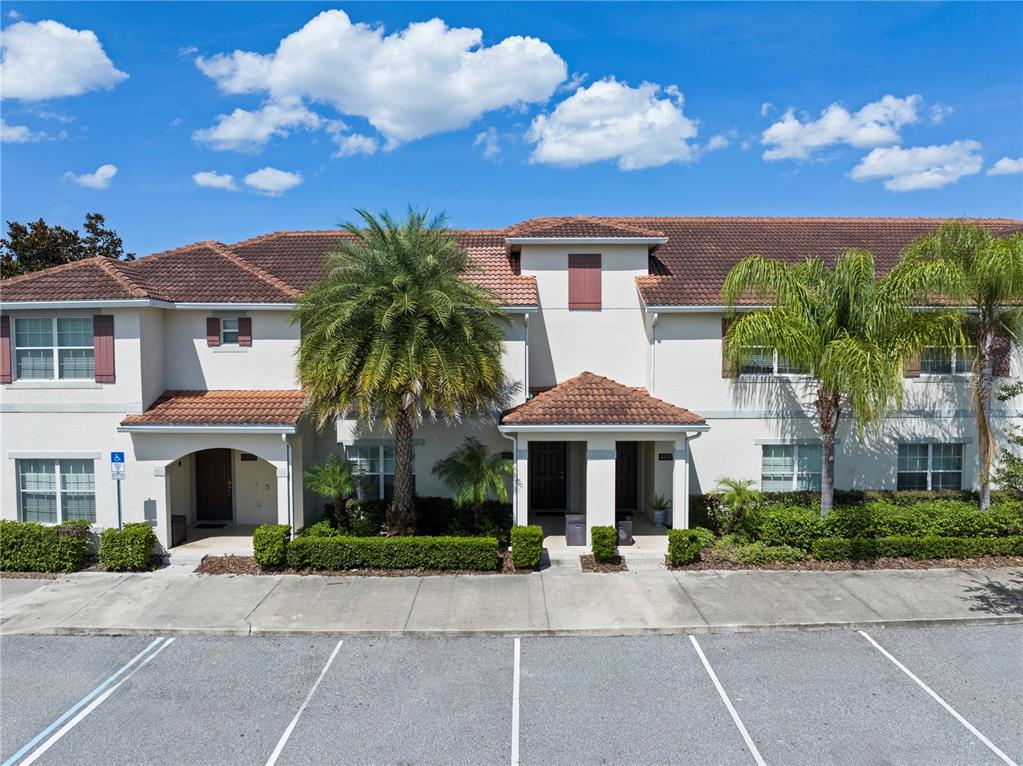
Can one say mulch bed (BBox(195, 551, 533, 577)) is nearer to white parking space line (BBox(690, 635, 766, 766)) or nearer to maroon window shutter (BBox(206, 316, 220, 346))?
white parking space line (BBox(690, 635, 766, 766))

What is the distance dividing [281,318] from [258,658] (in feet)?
28.6

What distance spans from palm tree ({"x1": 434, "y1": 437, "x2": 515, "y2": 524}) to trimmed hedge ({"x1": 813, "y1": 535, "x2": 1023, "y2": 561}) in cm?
700

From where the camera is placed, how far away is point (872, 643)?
34.8ft

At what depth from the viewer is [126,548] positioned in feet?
45.1

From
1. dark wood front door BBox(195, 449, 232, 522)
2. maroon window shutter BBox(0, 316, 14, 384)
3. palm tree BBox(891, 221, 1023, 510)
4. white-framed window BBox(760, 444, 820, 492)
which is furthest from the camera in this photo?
dark wood front door BBox(195, 449, 232, 522)

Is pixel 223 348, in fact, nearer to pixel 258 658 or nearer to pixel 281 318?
pixel 281 318

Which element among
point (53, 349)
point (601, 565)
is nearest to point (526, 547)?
point (601, 565)

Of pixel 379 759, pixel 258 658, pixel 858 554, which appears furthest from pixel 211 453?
pixel 858 554

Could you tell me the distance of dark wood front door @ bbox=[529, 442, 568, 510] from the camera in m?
18.1

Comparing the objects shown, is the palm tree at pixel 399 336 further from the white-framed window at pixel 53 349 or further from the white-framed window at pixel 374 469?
the white-framed window at pixel 53 349

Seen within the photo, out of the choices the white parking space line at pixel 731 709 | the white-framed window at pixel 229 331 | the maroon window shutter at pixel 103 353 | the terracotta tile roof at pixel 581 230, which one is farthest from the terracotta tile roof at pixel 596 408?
the maroon window shutter at pixel 103 353

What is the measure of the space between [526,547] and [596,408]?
3718mm

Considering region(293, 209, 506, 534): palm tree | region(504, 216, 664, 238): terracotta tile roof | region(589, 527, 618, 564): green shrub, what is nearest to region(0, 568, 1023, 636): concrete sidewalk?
region(589, 527, 618, 564): green shrub

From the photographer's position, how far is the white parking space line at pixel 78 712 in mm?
7877
